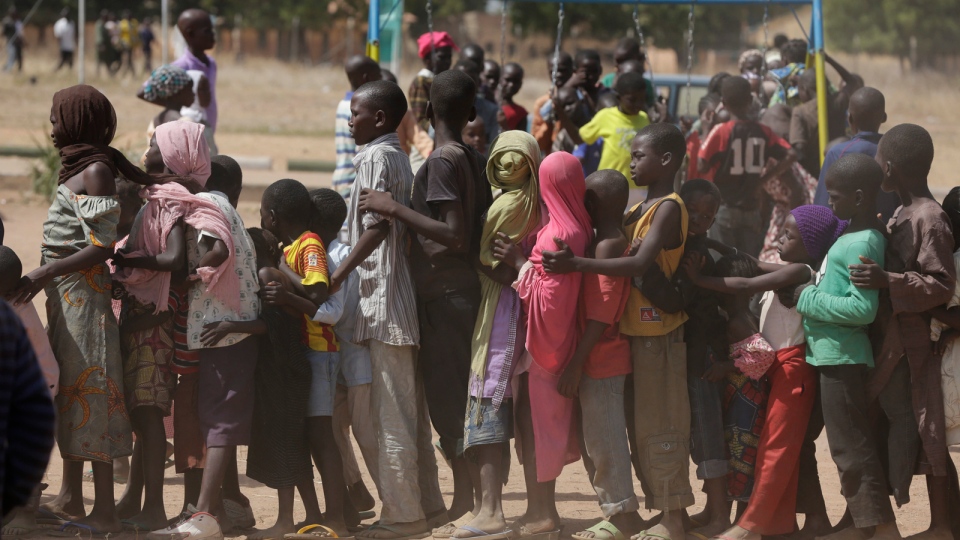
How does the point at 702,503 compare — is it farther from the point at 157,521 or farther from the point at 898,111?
the point at 898,111

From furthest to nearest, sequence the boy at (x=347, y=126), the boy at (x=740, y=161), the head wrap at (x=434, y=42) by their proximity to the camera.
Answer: the head wrap at (x=434, y=42) < the boy at (x=740, y=161) < the boy at (x=347, y=126)

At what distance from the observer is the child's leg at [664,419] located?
173 inches

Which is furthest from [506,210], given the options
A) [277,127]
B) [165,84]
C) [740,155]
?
[277,127]

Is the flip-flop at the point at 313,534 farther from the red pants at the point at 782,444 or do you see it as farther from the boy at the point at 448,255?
the red pants at the point at 782,444

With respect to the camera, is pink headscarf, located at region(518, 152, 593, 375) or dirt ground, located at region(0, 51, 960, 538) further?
dirt ground, located at region(0, 51, 960, 538)

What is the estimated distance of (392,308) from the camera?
14.7ft

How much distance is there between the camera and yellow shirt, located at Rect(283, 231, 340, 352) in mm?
4445

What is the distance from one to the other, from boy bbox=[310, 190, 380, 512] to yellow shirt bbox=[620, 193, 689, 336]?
106cm

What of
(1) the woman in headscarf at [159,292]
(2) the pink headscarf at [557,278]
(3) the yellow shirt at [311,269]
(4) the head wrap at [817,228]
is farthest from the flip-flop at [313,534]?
(4) the head wrap at [817,228]

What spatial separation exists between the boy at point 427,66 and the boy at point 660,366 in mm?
4189

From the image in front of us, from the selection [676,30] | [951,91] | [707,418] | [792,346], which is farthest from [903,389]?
[676,30]

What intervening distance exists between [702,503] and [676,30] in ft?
120

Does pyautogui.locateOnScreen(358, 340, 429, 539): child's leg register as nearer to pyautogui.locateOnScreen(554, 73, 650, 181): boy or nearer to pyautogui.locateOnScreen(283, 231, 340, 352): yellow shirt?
pyautogui.locateOnScreen(283, 231, 340, 352): yellow shirt

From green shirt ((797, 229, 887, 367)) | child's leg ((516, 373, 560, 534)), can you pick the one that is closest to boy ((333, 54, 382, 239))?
child's leg ((516, 373, 560, 534))
